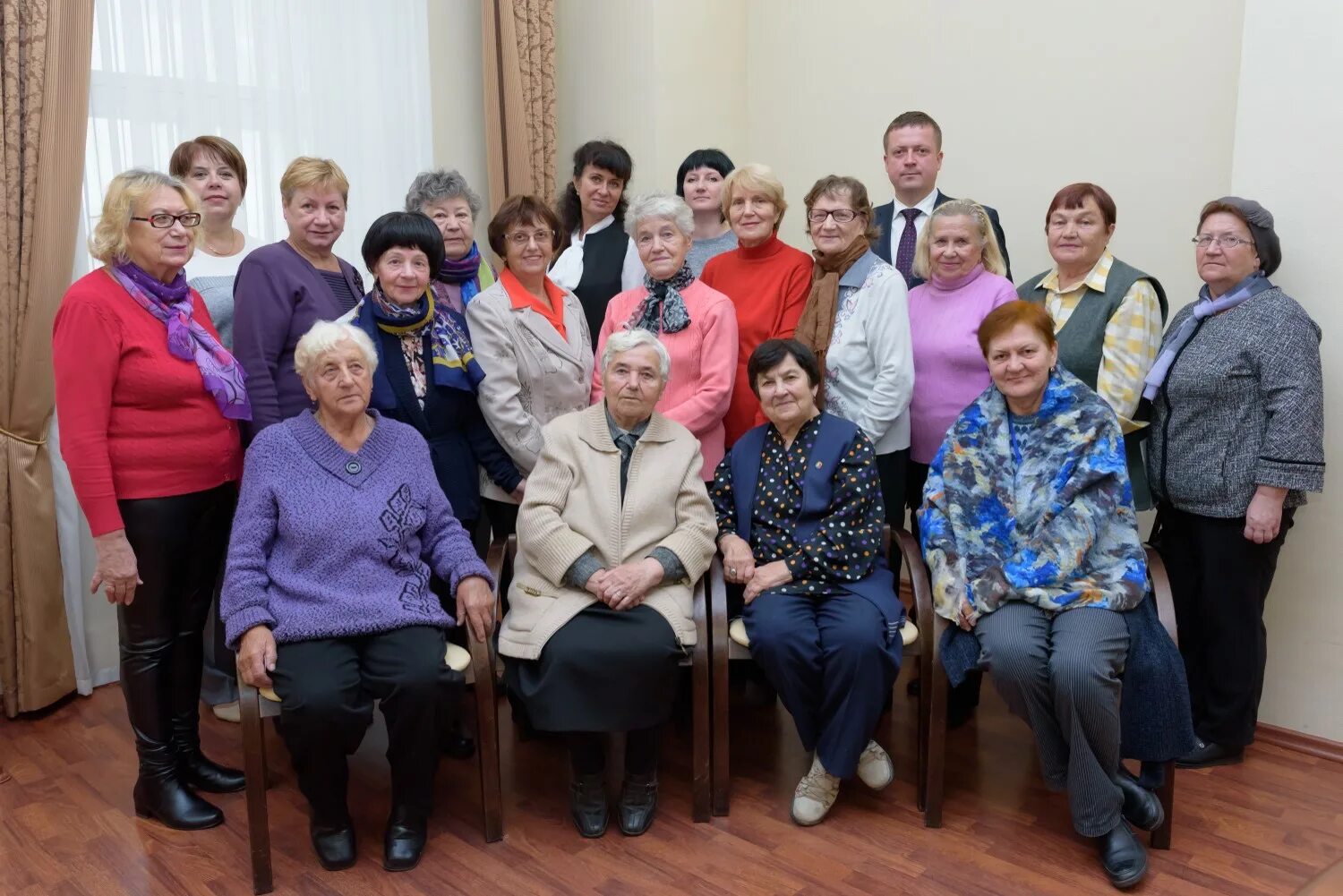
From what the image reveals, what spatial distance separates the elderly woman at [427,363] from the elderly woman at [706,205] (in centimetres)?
91

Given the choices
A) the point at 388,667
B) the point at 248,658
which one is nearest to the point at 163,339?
the point at 248,658

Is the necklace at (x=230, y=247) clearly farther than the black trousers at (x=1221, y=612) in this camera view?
Yes

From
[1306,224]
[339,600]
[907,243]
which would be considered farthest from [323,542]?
[1306,224]

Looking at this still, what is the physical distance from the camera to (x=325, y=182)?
2.80m

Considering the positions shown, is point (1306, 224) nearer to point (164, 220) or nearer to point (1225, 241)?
point (1225, 241)

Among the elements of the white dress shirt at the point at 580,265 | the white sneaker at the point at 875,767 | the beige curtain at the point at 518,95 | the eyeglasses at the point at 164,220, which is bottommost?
the white sneaker at the point at 875,767

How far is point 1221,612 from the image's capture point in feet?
9.48

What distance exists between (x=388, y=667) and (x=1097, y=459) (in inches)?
71.4

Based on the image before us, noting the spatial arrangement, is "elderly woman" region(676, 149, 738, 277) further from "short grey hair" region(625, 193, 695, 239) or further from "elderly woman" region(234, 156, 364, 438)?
"elderly woman" region(234, 156, 364, 438)

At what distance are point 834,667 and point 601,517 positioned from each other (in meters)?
0.71

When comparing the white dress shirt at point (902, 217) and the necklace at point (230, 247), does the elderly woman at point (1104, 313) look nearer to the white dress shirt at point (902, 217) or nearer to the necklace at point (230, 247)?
the white dress shirt at point (902, 217)

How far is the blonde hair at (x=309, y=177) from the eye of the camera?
9.12 ft

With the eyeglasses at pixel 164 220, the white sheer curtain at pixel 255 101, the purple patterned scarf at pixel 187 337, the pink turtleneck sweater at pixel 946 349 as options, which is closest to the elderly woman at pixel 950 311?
the pink turtleneck sweater at pixel 946 349

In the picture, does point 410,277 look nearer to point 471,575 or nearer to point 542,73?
point 471,575
